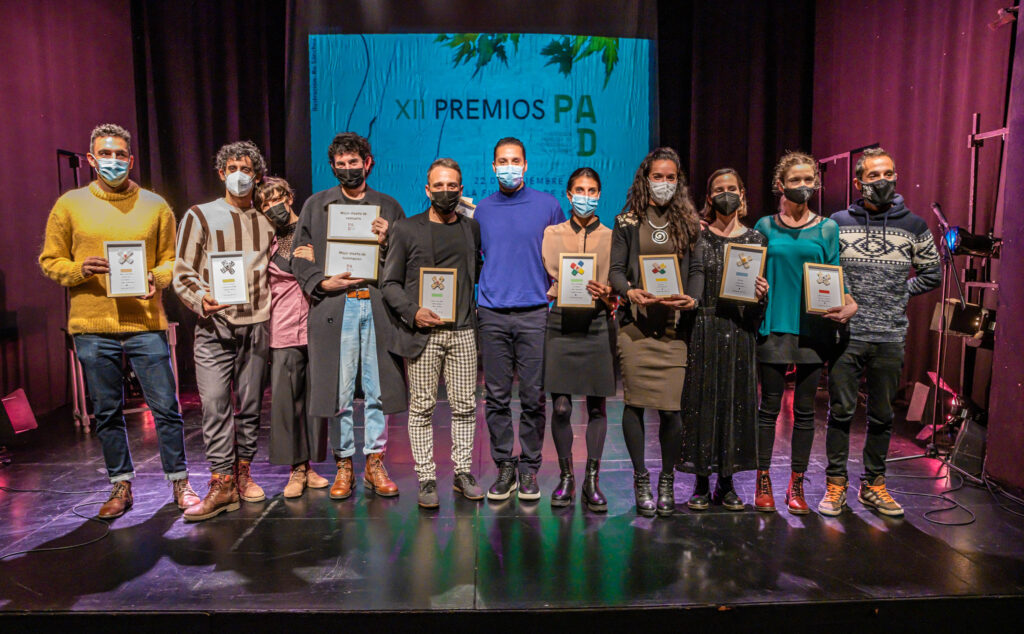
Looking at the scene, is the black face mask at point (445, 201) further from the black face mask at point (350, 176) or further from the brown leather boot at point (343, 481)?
the brown leather boot at point (343, 481)

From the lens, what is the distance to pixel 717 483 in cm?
325

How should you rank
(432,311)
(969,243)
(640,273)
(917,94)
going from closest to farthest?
(640,273)
(432,311)
(969,243)
(917,94)

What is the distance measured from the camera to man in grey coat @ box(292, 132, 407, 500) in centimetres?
316

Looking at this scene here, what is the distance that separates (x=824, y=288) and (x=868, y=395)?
619mm

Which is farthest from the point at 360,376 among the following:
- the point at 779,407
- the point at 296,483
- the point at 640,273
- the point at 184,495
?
the point at 779,407

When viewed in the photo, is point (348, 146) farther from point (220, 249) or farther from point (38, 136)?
point (38, 136)

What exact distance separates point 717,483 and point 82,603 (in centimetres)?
261

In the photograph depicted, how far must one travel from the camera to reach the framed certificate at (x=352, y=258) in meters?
3.10

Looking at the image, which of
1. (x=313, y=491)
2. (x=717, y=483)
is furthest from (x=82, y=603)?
(x=717, y=483)

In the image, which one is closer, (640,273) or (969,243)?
(640,273)

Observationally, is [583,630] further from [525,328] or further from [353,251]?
[353,251]

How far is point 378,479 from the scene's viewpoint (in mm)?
3375

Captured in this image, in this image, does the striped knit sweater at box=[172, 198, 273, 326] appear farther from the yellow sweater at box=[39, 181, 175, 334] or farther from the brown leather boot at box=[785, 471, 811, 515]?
the brown leather boot at box=[785, 471, 811, 515]

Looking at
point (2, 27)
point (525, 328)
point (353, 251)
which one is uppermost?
point (2, 27)
